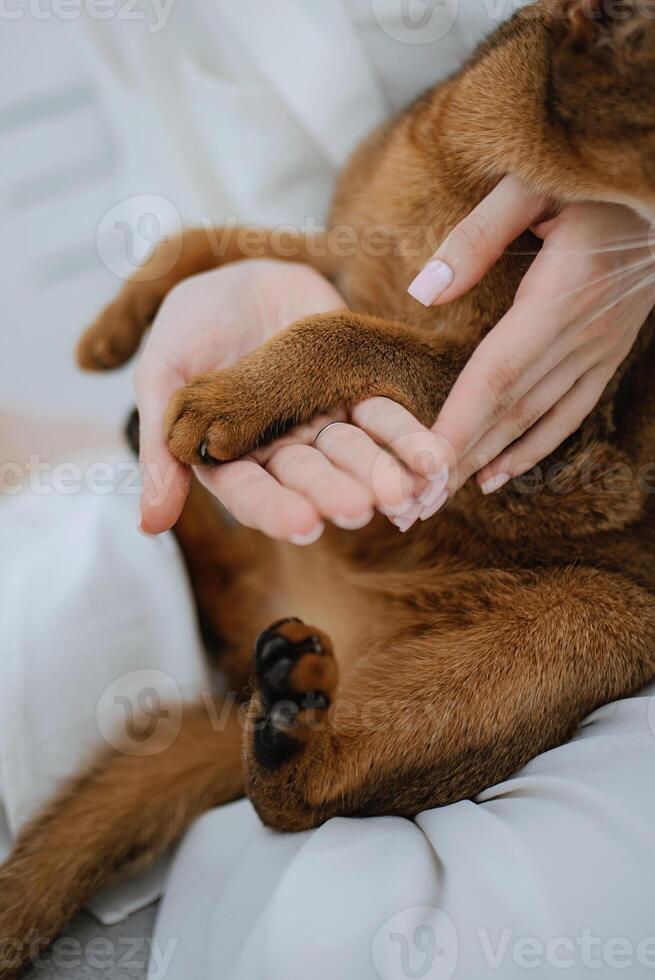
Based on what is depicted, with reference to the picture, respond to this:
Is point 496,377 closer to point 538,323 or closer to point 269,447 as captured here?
point 538,323

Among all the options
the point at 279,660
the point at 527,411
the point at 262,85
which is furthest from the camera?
the point at 262,85

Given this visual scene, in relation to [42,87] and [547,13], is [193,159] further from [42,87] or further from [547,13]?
[547,13]

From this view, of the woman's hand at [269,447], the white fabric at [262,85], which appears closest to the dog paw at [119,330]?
the woman's hand at [269,447]

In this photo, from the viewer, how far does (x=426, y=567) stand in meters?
1.19

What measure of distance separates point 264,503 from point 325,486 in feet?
0.19

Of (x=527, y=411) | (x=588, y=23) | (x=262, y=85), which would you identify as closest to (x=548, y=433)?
(x=527, y=411)

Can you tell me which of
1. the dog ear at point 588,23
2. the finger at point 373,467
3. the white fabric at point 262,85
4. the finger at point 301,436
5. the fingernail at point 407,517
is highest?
the white fabric at point 262,85

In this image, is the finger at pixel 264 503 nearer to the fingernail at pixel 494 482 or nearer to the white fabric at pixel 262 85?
the fingernail at pixel 494 482

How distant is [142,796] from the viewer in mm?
1088

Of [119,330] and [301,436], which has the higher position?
[119,330]

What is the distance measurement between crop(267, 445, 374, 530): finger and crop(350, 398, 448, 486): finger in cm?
7

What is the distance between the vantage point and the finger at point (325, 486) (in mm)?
A: 739

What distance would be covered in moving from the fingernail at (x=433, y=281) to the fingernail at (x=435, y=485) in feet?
0.73

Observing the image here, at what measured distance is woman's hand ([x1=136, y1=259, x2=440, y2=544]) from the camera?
757 mm
